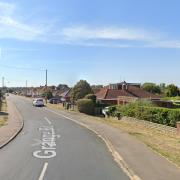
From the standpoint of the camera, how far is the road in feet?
45.4

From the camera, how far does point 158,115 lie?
1374 inches

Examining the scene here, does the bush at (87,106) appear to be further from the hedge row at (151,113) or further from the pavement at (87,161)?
the pavement at (87,161)

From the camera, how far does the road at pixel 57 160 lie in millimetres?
13844

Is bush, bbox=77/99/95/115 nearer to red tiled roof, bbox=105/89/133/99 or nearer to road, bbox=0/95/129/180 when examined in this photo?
red tiled roof, bbox=105/89/133/99

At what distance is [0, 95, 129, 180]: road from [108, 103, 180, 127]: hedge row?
8404mm

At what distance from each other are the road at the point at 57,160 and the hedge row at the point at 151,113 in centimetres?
840

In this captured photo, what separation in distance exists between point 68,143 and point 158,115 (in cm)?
1348

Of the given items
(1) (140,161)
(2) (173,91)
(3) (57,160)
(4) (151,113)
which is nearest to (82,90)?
(2) (173,91)

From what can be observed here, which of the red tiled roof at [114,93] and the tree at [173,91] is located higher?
the tree at [173,91]

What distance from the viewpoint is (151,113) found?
36562 millimetres

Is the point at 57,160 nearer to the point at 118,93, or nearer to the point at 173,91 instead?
the point at 118,93

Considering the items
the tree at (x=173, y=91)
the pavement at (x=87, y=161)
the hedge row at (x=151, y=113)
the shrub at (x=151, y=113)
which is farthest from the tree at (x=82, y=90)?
the pavement at (x=87, y=161)

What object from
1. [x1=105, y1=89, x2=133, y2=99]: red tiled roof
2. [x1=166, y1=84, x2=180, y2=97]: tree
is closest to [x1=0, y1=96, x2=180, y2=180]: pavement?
[x1=105, y1=89, x2=133, y2=99]: red tiled roof

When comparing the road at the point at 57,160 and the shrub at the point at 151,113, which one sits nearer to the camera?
the road at the point at 57,160
